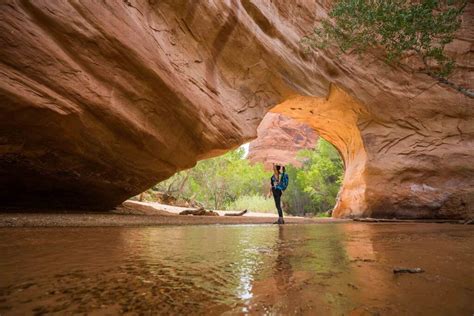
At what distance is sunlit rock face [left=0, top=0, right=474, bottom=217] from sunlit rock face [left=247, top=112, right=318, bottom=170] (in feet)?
87.1

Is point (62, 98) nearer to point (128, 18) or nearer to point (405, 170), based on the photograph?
point (128, 18)

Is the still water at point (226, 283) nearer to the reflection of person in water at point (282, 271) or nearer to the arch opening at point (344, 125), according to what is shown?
the reflection of person in water at point (282, 271)

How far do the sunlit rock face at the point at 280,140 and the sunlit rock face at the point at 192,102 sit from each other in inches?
1045

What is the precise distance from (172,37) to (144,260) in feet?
20.4

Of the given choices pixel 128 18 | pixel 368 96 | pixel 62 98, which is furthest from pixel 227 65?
pixel 368 96

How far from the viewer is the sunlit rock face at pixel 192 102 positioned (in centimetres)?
468

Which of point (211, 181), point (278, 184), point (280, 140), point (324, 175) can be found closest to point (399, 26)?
point (278, 184)

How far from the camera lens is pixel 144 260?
1852mm

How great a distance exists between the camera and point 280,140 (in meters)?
41.0

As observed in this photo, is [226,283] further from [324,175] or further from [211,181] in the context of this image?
[324,175]

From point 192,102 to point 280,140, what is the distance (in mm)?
35297

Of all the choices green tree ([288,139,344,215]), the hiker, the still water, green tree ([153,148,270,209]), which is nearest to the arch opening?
the hiker

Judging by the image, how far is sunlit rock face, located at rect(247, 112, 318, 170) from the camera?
132 feet

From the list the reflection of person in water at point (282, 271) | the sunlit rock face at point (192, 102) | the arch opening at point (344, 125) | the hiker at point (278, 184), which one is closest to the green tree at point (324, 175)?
the arch opening at point (344, 125)
